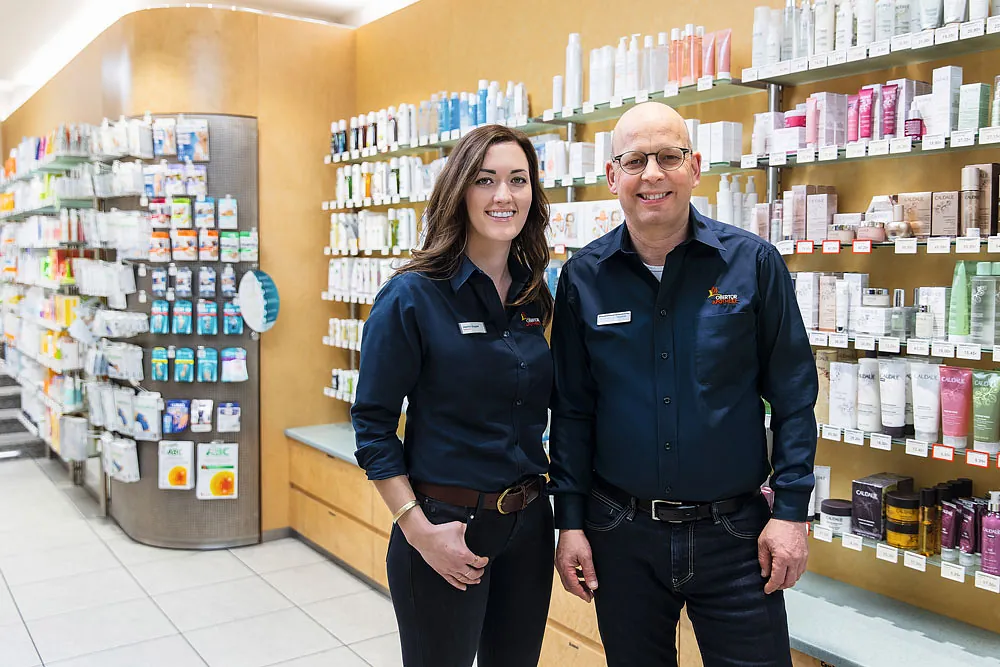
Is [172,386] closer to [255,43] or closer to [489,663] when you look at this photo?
[255,43]

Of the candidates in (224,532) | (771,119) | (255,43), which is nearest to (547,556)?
(771,119)

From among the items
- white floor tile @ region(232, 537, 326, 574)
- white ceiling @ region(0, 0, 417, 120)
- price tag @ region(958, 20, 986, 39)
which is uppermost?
white ceiling @ region(0, 0, 417, 120)

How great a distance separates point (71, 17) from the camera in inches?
283

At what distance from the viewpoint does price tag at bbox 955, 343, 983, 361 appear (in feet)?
8.15

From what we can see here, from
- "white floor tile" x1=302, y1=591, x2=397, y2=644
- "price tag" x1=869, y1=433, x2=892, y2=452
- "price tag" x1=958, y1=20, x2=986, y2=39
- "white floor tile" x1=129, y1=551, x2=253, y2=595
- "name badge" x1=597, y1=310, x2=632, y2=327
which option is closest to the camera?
"name badge" x1=597, y1=310, x2=632, y2=327

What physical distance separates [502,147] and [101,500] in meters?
5.37

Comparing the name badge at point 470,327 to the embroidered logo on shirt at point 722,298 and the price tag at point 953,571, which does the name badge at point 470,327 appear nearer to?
the embroidered logo on shirt at point 722,298

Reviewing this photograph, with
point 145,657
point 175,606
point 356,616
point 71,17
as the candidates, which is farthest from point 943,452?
point 71,17

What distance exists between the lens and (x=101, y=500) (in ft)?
20.4

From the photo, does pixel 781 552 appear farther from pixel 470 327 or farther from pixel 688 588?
pixel 470 327

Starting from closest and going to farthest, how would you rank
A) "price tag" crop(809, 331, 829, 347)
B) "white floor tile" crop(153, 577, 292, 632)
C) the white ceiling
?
"price tag" crop(809, 331, 829, 347), "white floor tile" crop(153, 577, 292, 632), the white ceiling

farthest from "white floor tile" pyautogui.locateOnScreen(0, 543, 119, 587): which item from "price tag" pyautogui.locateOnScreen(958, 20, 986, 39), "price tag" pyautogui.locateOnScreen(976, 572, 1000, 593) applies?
"price tag" pyautogui.locateOnScreen(958, 20, 986, 39)

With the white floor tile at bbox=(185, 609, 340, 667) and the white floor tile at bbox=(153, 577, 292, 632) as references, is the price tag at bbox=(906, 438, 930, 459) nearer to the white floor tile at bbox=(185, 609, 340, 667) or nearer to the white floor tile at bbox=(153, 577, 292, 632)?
the white floor tile at bbox=(185, 609, 340, 667)

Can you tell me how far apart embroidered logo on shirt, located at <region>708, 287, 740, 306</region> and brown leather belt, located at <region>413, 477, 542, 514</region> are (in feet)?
2.04
